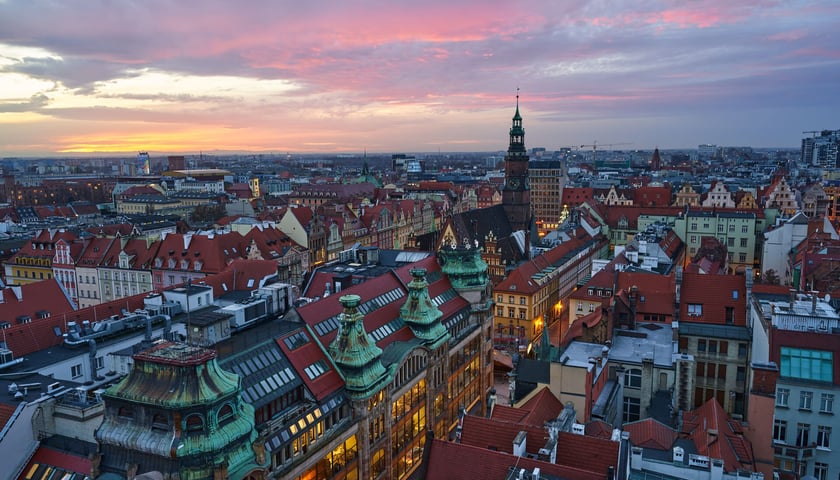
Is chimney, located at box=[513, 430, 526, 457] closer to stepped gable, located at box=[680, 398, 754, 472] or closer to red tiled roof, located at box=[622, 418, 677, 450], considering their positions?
red tiled roof, located at box=[622, 418, 677, 450]

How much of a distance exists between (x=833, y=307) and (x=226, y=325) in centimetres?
5269

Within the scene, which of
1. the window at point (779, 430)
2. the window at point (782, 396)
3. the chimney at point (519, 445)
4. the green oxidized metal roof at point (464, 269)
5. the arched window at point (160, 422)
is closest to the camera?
the arched window at point (160, 422)

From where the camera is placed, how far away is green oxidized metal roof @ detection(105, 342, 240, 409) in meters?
31.3

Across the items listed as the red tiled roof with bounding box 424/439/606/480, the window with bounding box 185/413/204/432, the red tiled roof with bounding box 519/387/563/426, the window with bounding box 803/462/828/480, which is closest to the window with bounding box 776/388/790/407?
the window with bounding box 803/462/828/480

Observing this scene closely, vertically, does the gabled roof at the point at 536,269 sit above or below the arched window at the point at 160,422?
below

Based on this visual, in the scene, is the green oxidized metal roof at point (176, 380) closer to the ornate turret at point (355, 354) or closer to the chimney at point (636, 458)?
the ornate turret at point (355, 354)

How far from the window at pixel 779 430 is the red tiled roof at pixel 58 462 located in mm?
46761

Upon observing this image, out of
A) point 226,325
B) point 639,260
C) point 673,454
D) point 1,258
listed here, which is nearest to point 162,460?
point 226,325

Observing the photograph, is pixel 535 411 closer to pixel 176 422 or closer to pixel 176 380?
pixel 176 422

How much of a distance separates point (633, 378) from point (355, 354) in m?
26.4

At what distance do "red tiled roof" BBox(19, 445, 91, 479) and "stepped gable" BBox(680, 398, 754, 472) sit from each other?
1477 inches

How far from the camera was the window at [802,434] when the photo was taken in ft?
145

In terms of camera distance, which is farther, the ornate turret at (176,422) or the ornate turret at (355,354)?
the ornate turret at (355,354)

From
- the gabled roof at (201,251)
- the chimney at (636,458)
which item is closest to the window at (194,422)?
the chimney at (636,458)
